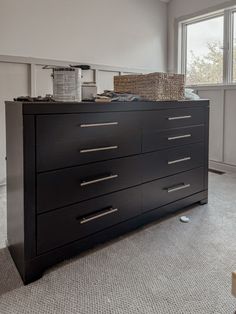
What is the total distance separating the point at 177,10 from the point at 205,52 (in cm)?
73

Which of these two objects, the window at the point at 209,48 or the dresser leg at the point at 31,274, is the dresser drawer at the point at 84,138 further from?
the window at the point at 209,48

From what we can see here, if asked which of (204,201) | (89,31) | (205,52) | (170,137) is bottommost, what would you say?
(204,201)

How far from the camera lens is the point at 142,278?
1.35m

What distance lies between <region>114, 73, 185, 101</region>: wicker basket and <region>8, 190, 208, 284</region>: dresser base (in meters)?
0.75

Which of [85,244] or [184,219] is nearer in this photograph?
[85,244]

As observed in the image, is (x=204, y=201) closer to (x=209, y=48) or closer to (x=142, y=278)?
(x=142, y=278)

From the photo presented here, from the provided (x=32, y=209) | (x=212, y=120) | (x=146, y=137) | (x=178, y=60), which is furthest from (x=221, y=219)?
(x=178, y=60)

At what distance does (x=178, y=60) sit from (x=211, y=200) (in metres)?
2.30

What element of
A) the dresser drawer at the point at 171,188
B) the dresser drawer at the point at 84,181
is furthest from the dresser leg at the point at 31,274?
the dresser drawer at the point at 171,188

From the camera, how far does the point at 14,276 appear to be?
1.38 metres

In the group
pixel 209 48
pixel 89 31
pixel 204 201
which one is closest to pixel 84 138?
pixel 204 201

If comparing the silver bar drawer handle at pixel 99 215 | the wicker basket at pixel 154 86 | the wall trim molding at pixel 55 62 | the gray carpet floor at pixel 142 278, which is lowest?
the gray carpet floor at pixel 142 278

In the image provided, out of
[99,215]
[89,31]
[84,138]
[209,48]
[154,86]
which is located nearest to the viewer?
[84,138]

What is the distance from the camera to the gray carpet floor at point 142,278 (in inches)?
46.4
